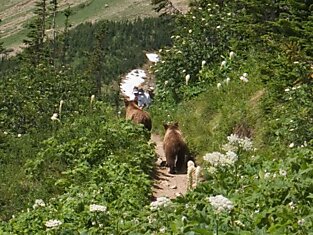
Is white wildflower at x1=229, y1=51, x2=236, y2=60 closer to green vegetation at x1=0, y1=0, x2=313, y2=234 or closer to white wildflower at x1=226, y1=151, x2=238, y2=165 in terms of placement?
green vegetation at x1=0, y1=0, x2=313, y2=234

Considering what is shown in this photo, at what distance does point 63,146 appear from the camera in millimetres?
13617

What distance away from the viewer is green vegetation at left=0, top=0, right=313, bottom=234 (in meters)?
6.25

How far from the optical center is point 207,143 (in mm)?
14680

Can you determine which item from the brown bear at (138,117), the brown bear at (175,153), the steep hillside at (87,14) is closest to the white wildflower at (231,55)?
the brown bear at (138,117)

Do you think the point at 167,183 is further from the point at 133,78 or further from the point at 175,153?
the point at 133,78

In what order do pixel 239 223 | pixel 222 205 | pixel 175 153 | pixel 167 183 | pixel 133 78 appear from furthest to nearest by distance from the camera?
1. pixel 133 78
2. pixel 175 153
3. pixel 167 183
4. pixel 239 223
5. pixel 222 205

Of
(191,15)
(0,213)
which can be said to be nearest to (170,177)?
(0,213)

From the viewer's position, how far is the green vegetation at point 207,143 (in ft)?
20.5

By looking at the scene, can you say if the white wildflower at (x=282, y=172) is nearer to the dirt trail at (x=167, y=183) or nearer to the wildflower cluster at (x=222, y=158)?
the wildflower cluster at (x=222, y=158)

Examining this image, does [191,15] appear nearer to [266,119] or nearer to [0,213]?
[266,119]

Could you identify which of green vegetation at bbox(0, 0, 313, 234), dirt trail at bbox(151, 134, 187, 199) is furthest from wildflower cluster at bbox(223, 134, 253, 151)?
dirt trail at bbox(151, 134, 187, 199)

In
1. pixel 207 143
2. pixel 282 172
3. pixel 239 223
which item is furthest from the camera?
pixel 207 143

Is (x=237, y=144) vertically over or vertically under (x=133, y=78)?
over

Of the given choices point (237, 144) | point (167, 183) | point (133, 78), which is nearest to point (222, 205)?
point (237, 144)
